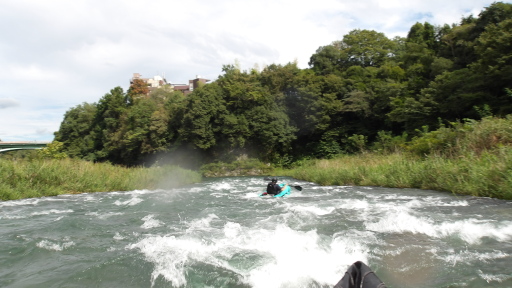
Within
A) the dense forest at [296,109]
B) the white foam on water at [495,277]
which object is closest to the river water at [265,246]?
the white foam on water at [495,277]

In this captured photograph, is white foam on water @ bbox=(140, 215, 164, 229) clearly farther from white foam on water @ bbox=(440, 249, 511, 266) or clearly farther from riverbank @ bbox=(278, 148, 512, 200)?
riverbank @ bbox=(278, 148, 512, 200)

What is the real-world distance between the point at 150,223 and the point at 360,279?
242 inches

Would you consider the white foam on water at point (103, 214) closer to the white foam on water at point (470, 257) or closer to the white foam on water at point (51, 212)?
the white foam on water at point (51, 212)

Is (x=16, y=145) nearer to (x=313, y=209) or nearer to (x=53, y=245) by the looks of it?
(x=53, y=245)

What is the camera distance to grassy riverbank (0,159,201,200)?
1206 centimetres

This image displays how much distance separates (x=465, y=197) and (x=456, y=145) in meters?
4.35

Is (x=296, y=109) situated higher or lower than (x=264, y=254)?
higher

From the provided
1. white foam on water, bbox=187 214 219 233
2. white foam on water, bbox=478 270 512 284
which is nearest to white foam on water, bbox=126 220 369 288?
white foam on water, bbox=187 214 219 233

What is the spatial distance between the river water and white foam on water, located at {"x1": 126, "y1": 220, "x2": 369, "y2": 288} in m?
0.02

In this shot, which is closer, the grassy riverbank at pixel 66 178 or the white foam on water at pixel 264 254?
the white foam on water at pixel 264 254

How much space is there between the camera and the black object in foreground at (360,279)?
2299 mm

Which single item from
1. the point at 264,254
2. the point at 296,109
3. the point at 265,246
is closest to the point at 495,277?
the point at 264,254

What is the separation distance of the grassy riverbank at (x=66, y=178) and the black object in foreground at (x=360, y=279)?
12.6m

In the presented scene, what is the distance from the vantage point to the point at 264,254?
16.8 ft
